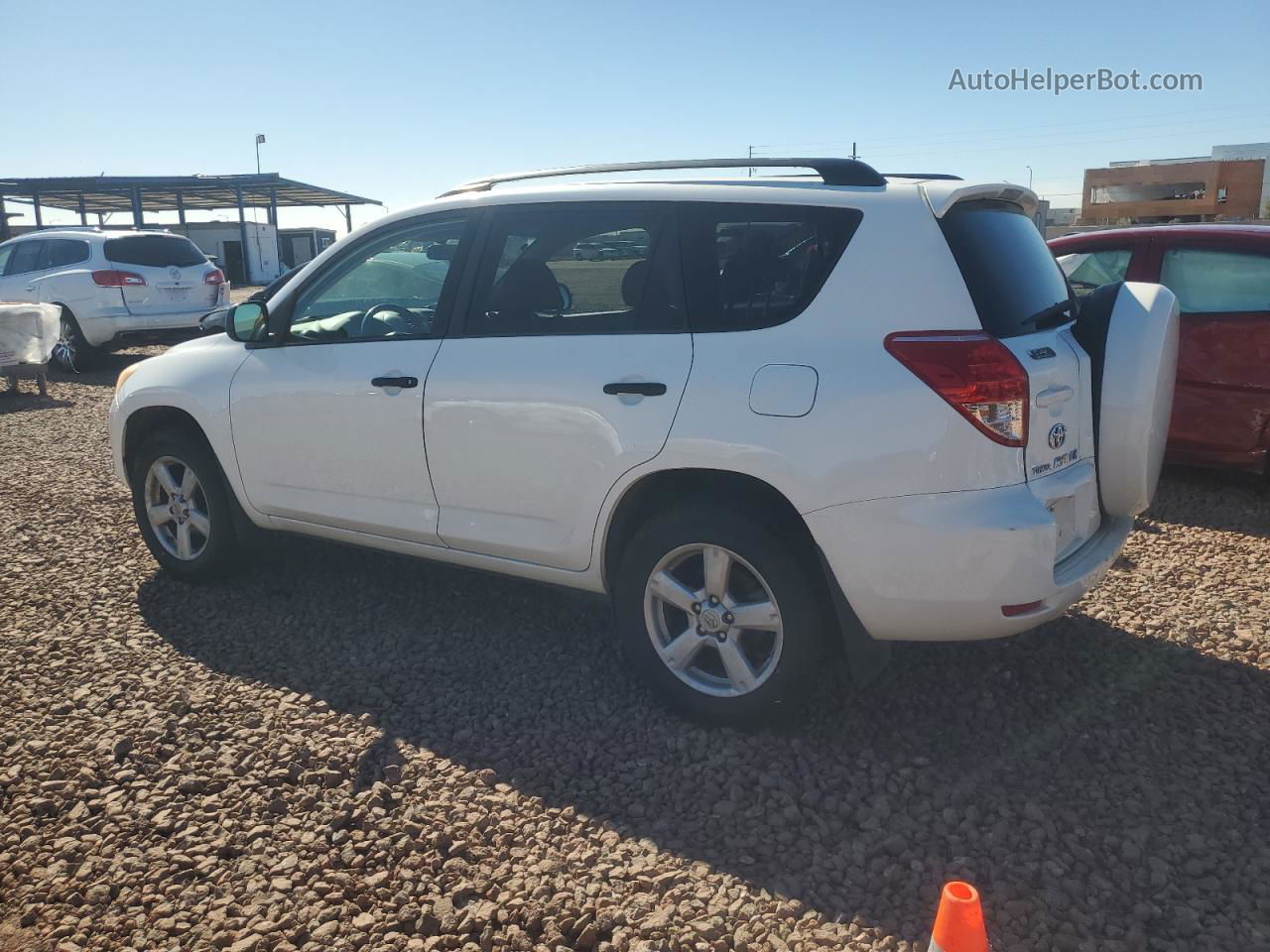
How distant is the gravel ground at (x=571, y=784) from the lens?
2564mm

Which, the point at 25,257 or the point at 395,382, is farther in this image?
the point at 25,257

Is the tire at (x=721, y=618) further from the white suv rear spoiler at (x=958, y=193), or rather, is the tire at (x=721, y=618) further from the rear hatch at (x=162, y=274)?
the rear hatch at (x=162, y=274)

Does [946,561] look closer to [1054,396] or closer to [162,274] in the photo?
[1054,396]

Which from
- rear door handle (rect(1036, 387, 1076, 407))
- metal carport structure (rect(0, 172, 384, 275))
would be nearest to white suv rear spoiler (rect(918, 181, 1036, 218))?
rear door handle (rect(1036, 387, 1076, 407))

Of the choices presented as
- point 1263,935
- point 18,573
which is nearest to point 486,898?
point 1263,935

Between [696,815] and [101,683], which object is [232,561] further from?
[696,815]

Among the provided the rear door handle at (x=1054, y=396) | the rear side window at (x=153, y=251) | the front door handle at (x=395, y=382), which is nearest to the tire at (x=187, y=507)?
the front door handle at (x=395, y=382)

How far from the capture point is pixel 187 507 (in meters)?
4.85

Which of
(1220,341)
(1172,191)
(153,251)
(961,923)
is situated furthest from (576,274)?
(1172,191)

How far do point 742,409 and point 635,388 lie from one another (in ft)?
1.31

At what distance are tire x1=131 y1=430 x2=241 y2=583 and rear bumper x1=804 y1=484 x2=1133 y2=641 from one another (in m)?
2.98

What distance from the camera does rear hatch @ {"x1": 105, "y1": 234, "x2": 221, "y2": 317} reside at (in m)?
12.6

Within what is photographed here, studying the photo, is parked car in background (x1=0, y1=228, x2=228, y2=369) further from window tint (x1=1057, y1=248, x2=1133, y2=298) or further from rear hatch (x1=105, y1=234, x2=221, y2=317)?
window tint (x1=1057, y1=248, x2=1133, y2=298)

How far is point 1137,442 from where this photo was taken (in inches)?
134
